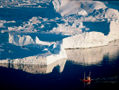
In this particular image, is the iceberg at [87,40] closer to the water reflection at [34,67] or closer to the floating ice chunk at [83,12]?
the water reflection at [34,67]

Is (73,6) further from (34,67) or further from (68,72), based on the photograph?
(68,72)

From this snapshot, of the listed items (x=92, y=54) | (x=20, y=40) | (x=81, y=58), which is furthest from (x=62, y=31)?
(x=81, y=58)

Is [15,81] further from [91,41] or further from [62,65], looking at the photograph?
[91,41]

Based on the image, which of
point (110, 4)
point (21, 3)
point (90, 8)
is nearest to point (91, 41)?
point (90, 8)

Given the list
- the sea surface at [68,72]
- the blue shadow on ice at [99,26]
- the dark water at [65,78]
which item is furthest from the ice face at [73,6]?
the dark water at [65,78]

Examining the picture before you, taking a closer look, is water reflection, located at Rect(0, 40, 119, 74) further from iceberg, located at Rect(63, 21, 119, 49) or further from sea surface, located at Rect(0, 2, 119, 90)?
iceberg, located at Rect(63, 21, 119, 49)

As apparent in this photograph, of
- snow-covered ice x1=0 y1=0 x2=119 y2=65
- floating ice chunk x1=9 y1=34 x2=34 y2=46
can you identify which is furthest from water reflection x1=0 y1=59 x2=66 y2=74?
floating ice chunk x1=9 y1=34 x2=34 y2=46
